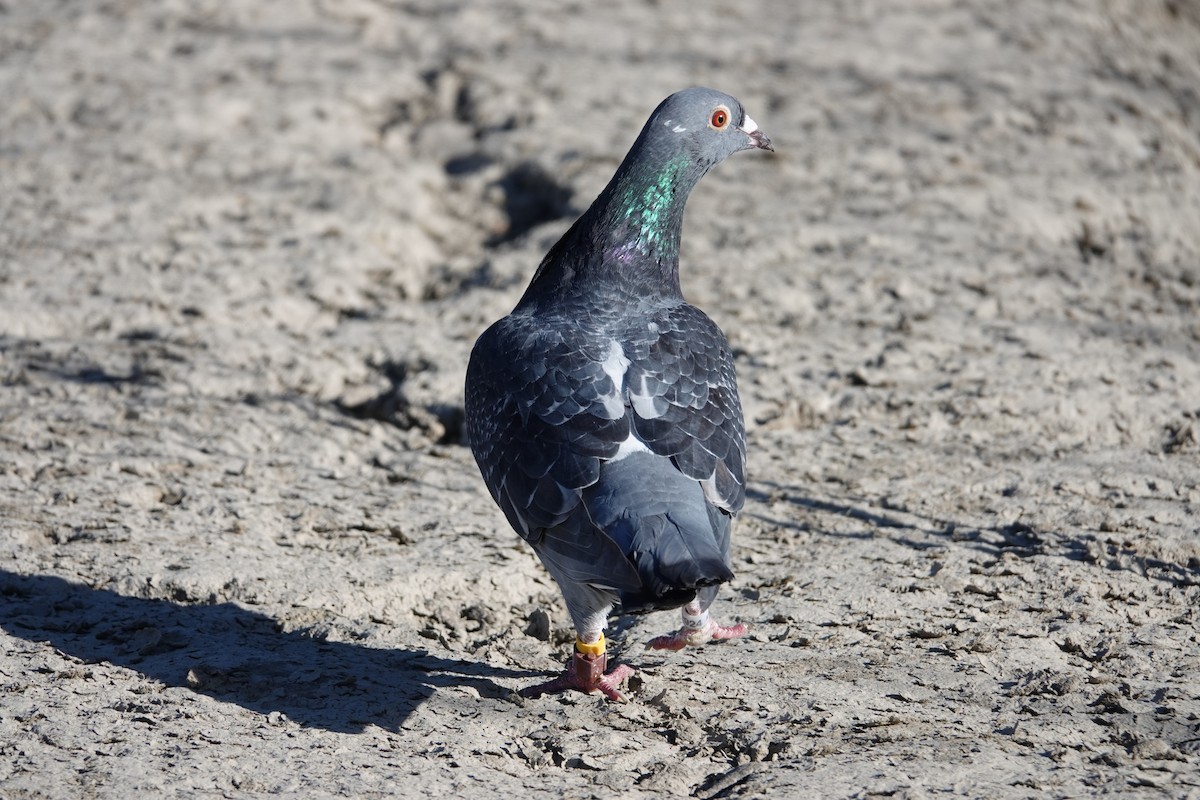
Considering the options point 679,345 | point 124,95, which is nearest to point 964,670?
point 679,345

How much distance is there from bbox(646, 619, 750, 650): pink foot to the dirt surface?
0.15ft

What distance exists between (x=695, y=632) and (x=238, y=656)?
4.67 feet

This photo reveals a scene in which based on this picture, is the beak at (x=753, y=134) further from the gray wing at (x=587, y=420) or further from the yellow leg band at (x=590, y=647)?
the yellow leg band at (x=590, y=647)

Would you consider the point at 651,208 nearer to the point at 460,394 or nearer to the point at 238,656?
the point at 460,394

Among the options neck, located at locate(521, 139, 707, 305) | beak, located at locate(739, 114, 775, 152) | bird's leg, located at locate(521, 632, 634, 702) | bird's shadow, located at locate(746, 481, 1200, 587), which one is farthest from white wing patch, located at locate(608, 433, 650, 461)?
beak, located at locate(739, 114, 775, 152)

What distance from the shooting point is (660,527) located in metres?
3.34

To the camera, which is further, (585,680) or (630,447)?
(585,680)

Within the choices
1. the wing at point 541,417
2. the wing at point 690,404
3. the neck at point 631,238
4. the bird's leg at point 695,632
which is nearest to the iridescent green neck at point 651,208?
the neck at point 631,238

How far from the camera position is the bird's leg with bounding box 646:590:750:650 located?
3.94m

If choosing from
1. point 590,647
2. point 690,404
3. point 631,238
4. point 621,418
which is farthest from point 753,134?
point 590,647

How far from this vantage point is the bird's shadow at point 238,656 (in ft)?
11.9

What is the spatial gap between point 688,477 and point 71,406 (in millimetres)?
3048

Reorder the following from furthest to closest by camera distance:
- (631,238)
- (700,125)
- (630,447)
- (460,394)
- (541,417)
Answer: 1. (460,394)
2. (700,125)
3. (631,238)
4. (541,417)
5. (630,447)

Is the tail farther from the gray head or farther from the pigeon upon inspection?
the gray head
